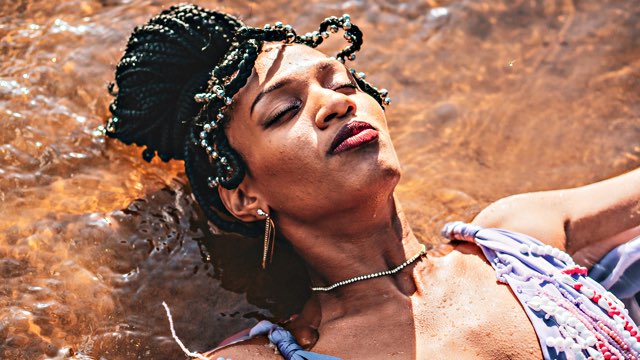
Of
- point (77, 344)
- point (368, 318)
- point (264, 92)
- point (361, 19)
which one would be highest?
point (264, 92)

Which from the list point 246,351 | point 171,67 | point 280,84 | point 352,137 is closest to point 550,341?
point 352,137

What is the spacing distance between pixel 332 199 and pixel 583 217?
4.42 feet

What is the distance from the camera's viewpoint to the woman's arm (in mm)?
3711

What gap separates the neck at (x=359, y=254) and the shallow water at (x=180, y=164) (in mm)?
553

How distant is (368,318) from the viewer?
3.41 m

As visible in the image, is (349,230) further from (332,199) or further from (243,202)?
(243,202)

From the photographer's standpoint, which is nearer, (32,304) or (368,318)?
(368,318)

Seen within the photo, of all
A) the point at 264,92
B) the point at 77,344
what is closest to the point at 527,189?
the point at 264,92

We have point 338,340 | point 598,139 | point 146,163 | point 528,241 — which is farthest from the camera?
point 598,139

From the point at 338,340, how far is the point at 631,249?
59.8 inches

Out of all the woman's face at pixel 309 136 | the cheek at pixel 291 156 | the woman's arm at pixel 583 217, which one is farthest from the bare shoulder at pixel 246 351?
the woman's arm at pixel 583 217

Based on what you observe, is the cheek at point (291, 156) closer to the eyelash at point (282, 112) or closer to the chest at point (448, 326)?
the eyelash at point (282, 112)

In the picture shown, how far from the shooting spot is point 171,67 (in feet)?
12.2

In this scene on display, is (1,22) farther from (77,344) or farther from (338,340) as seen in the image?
(338,340)
